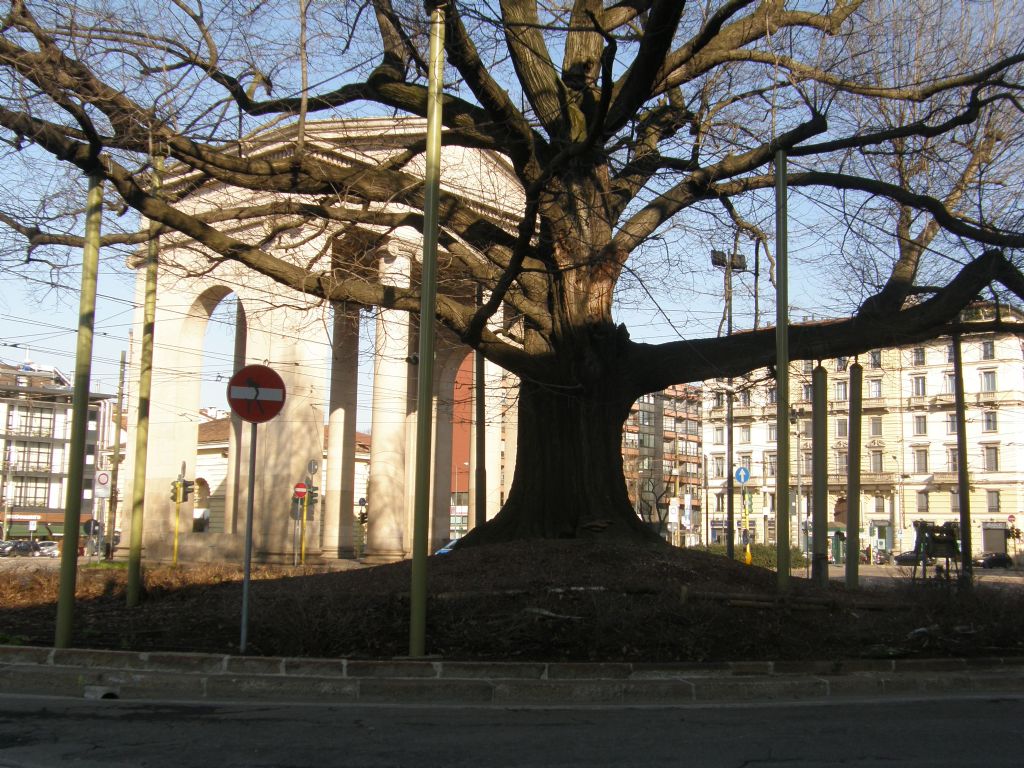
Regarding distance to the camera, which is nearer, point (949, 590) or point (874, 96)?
point (949, 590)

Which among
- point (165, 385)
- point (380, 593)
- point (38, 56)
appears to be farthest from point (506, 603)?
point (165, 385)

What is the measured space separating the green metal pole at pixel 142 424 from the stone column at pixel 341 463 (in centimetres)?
2232

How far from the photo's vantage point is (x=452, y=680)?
789cm

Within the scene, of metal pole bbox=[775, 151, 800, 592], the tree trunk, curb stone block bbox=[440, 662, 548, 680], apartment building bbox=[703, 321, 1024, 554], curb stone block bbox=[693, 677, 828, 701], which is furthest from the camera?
apartment building bbox=[703, 321, 1024, 554]

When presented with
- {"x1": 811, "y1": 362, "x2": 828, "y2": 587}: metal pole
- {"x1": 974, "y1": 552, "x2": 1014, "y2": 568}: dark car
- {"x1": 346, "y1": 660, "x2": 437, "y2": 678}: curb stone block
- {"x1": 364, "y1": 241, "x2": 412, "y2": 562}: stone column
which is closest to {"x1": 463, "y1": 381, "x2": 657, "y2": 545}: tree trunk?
{"x1": 811, "y1": 362, "x2": 828, "y2": 587}: metal pole

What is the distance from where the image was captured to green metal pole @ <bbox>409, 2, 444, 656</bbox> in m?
8.62

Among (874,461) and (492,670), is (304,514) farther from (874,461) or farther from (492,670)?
(874,461)

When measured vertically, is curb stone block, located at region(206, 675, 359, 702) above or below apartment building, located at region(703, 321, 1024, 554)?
below

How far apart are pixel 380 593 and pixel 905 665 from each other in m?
5.32

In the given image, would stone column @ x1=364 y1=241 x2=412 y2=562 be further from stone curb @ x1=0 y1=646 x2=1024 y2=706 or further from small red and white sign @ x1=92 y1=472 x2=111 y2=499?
stone curb @ x1=0 y1=646 x2=1024 y2=706

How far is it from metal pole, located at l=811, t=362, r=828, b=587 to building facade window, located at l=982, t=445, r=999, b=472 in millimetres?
54859

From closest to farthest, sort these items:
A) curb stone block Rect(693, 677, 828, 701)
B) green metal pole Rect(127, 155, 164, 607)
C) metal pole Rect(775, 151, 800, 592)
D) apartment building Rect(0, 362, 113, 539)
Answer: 1. curb stone block Rect(693, 677, 828, 701)
2. metal pole Rect(775, 151, 800, 592)
3. green metal pole Rect(127, 155, 164, 607)
4. apartment building Rect(0, 362, 113, 539)

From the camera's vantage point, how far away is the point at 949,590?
11.6 meters

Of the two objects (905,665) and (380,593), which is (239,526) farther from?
(905,665)
